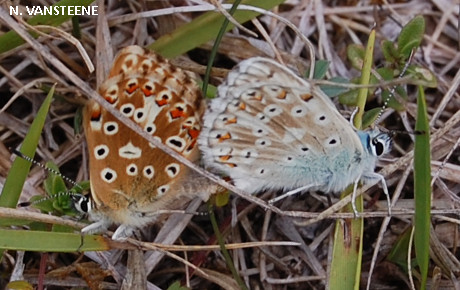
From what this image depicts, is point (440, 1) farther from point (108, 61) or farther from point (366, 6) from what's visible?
point (108, 61)

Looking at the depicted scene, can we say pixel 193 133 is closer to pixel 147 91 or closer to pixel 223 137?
pixel 223 137

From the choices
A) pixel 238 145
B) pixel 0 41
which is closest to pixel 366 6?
pixel 238 145

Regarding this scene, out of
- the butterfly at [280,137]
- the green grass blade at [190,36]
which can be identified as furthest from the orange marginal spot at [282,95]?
the green grass blade at [190,36]

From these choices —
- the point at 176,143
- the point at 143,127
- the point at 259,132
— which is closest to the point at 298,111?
the point at 259,132

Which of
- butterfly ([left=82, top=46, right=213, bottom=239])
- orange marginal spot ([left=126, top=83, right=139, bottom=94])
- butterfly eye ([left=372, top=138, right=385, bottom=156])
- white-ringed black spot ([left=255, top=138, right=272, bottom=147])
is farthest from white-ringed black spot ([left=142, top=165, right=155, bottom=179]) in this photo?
butterfly eye ([left=372, top=138, right=385, bottom=156])

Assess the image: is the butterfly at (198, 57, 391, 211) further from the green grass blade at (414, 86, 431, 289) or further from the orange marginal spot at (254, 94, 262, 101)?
the green grass blade at (414, 86, 431, 289)

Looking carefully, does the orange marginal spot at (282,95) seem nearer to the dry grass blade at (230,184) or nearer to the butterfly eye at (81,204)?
the dry grass blade at (230,184)
